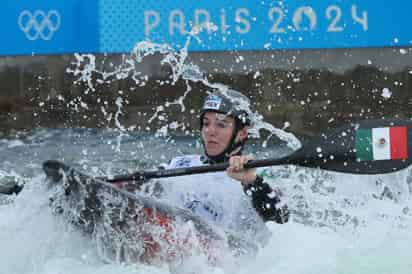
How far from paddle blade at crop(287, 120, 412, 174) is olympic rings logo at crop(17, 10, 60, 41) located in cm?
573

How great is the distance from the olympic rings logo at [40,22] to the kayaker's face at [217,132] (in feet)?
17.8

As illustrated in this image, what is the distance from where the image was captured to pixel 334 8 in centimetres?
927

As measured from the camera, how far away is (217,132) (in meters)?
4.43

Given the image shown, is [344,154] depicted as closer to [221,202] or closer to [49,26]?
[221,202]

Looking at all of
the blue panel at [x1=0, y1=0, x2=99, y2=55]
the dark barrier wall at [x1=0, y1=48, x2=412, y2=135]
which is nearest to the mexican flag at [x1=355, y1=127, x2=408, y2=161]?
the dark barrier wall at [x1=0, y1=48, x2=412, y2=135]

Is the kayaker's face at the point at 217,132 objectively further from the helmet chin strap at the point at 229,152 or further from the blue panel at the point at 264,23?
the blue panel at the point at 264,23

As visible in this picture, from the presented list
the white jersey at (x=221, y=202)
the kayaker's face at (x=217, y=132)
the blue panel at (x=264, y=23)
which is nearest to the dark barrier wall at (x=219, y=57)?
the blue panel at (x=264, y=23)

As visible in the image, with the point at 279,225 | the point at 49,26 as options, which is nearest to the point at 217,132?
the point at 279,225

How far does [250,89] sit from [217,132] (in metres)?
5.83

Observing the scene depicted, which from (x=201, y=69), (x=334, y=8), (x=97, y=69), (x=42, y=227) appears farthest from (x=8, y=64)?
(x=42, y=227)

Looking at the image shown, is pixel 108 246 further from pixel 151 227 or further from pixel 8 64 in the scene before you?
pixel 8 64

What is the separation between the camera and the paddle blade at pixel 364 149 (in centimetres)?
438

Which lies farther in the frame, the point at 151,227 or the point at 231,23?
the point at 231,23

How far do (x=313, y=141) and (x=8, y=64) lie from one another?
649 cm
